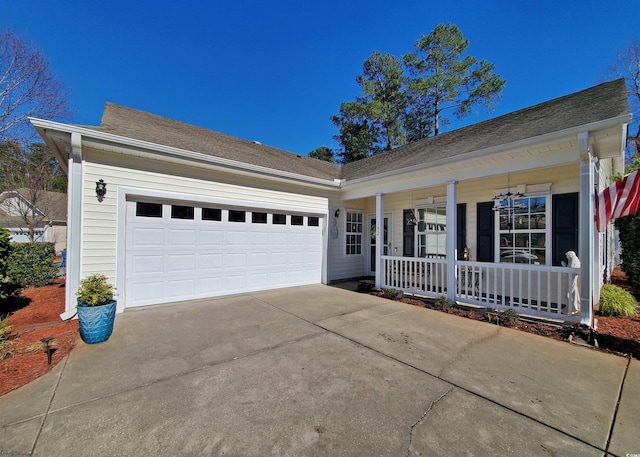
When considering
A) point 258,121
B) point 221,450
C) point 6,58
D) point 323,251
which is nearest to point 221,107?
point 258,121

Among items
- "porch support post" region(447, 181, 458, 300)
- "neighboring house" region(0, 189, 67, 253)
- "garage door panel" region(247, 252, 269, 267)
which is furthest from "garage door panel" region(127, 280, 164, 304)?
"neighboring house" region(0, 189, 67, 253)

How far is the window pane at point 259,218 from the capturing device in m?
7.06

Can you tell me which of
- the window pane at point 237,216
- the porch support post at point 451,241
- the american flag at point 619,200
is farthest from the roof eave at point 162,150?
the american flag at point 619,200

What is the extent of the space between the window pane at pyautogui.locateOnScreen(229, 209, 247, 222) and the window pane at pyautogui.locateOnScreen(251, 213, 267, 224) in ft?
0.79

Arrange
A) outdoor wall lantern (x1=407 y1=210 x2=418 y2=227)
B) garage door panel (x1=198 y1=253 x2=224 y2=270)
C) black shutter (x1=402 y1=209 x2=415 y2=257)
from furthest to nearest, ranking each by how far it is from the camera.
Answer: black shutter (x1=402 y1=209 x2=415 y2=257)
outdoor wall lantern (x1=407 y1=210 x2=418 y2=227)
garage door panel (x1=198 y1=253 x2=224 y2=270)

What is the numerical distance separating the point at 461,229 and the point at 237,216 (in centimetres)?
589

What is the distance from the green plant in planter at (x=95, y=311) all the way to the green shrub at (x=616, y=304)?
28.4 ft

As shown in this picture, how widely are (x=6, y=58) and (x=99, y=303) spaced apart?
44.1 feet

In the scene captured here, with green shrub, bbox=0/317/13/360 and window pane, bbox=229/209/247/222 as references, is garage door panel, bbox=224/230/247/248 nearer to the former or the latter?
window pane, bbox=229/209/247/222

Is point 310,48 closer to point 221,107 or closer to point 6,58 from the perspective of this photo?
point 221,107

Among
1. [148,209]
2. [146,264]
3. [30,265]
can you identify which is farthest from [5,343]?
[30,265]

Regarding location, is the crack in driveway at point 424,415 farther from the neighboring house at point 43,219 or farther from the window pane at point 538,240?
the neighboring house at point 43,219

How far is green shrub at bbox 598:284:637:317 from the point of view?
4.99m

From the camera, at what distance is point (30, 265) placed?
743 centimetres
